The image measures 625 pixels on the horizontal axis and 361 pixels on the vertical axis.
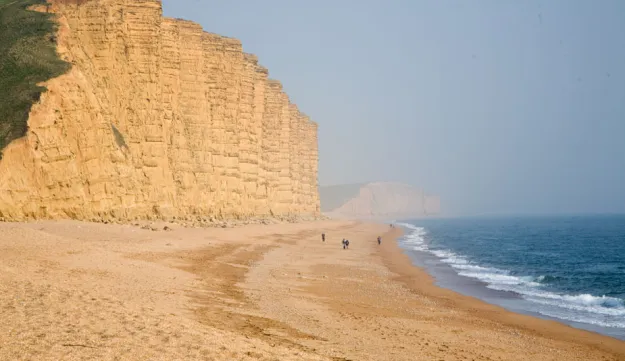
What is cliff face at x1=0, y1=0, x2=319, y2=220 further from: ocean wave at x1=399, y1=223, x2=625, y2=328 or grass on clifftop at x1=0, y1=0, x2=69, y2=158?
ocean wave at x1=399, y1=223, x2=625, y2=328

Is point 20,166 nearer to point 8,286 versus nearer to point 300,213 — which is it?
point 8,286

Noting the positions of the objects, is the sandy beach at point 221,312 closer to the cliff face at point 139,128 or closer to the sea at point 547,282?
the sea at point 547,282

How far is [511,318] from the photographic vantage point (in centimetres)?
1834

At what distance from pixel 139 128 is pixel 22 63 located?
32.6 feet

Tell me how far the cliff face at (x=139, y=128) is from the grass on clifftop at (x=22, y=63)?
58 centimetres

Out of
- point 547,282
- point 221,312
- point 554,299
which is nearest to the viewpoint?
point 221,312

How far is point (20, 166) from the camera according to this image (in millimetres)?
26703

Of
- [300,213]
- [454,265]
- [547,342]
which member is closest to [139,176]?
[454,265]

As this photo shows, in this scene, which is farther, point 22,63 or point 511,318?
point 22,63

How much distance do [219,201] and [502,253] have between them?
25439 millimetres

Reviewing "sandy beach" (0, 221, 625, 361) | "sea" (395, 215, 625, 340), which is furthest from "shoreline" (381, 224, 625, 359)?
"sea" (395, 215, 625, 340)

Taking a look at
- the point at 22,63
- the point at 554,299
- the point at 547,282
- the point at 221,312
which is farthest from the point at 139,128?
the point at 221,312

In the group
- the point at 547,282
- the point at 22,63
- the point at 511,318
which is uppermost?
the point at 22,63

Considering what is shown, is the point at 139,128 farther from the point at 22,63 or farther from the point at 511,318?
the point at 511,318
